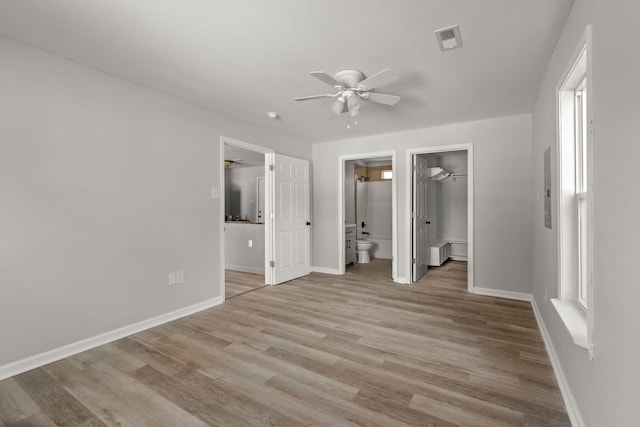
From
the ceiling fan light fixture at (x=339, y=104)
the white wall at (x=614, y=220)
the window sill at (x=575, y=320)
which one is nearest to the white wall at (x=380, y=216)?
the ceiling fan light fixture at (x=339, y=104)

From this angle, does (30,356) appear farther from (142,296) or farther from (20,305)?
(142,296)

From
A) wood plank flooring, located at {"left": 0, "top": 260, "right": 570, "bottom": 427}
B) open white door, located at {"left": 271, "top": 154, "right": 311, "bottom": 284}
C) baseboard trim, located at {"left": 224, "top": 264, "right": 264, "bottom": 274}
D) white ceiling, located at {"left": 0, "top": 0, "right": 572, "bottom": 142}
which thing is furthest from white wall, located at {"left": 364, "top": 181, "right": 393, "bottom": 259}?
white ceiling, located at {"left": 0, "top": 0, "right": 572, "bottom": 142}

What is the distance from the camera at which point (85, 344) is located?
8.68ft

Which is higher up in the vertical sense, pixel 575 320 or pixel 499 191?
pixel 499 191

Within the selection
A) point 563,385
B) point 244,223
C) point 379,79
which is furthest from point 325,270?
point 563,385

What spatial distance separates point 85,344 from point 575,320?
3662 mm

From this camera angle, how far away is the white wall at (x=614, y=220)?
1040 millimetres

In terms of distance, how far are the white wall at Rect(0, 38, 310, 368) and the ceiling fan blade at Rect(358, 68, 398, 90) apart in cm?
209

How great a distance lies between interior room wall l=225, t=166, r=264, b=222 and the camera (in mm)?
7133

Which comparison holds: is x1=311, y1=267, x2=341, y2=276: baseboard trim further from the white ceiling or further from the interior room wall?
the white ceiling

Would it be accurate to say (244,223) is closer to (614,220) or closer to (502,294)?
(502,294)

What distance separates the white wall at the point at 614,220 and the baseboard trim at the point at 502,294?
8.69 ft

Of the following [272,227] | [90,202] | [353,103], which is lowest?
[272,227]

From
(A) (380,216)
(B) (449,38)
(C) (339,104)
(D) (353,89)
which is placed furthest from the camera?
(A) (380,216)
